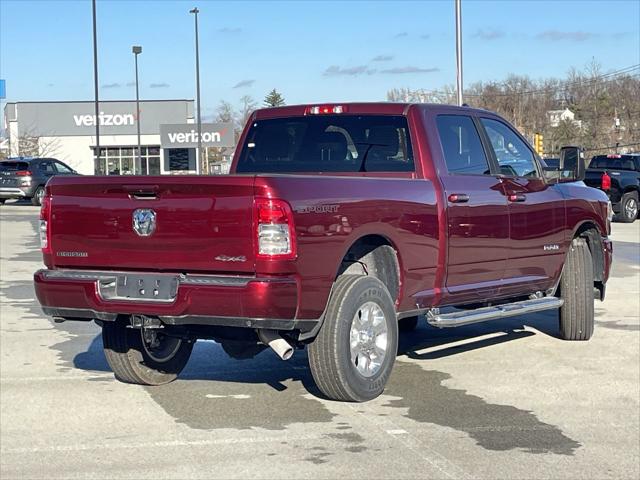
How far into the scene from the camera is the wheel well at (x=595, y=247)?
30.9 ft

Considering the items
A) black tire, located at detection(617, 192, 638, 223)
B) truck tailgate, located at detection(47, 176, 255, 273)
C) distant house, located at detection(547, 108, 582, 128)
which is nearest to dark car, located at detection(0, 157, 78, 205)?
black tire, located at detection(617, 192, 638, 223)

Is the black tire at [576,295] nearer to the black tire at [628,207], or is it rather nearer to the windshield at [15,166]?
the black tire at [628,207]

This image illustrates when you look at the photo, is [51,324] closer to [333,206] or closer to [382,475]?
[333,206]

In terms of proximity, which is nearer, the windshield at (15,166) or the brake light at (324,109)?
the brake light at (324,109)

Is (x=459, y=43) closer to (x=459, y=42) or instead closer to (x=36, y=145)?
(x=459, y=42)

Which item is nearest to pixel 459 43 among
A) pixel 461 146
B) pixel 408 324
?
pixel 408 324

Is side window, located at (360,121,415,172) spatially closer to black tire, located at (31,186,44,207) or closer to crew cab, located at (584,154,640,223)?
crew cab, located at (584,154,640,223)

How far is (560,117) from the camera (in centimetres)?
8381

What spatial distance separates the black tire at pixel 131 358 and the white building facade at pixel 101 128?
69.6 meters

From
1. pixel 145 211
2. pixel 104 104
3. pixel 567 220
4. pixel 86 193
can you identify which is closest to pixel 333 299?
pixel 145 211

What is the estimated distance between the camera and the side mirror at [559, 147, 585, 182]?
9258mm

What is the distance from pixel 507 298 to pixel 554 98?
267 ft

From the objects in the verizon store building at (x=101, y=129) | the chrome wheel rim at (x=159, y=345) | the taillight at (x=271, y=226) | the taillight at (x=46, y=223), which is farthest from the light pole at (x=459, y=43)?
the verizon store building at (x=101, y=129)

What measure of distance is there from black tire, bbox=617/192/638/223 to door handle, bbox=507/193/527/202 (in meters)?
20.1
